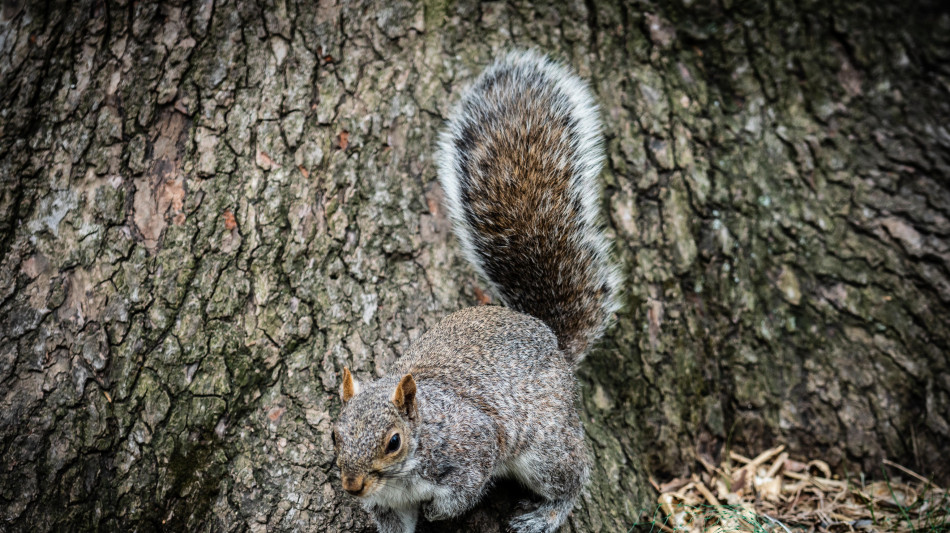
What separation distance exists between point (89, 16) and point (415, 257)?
1314mm

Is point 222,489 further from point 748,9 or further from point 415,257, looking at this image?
point 748,9

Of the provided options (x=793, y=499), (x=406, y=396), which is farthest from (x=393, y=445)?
(x=793, y=499)

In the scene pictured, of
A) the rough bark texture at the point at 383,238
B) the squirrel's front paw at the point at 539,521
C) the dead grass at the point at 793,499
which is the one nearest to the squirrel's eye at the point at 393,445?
the rough bark texture at the point at 383,238

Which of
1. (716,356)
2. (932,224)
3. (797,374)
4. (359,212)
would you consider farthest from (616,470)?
(932,224)

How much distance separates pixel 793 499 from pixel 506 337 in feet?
4.22

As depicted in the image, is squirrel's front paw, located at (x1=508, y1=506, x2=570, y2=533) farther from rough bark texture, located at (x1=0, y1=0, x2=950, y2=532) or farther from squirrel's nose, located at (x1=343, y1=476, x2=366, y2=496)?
squirrel's nose, located at (x1=343, y1=476, x2=366, y2=496)

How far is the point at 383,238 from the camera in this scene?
222cm

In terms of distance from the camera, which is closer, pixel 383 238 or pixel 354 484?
pixel 354 484

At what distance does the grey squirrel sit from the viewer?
1695 mm

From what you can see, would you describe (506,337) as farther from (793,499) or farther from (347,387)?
(793,499)

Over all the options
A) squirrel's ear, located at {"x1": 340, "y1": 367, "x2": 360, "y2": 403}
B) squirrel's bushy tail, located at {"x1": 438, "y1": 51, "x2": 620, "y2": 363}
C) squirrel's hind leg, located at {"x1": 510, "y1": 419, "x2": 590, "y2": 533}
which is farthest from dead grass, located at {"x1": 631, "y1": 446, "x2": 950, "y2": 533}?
squirrel's ear, located at {"x1": 340, "y1": 367, "x2": 360, "y2": 403}

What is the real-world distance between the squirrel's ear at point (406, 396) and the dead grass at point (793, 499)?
0.95 meters

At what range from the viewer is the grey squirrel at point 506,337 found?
1.70 metres

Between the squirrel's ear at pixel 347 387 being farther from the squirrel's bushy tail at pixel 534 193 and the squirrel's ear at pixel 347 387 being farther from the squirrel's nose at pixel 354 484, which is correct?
the squirrel's bushy tail at pixel 534 193
